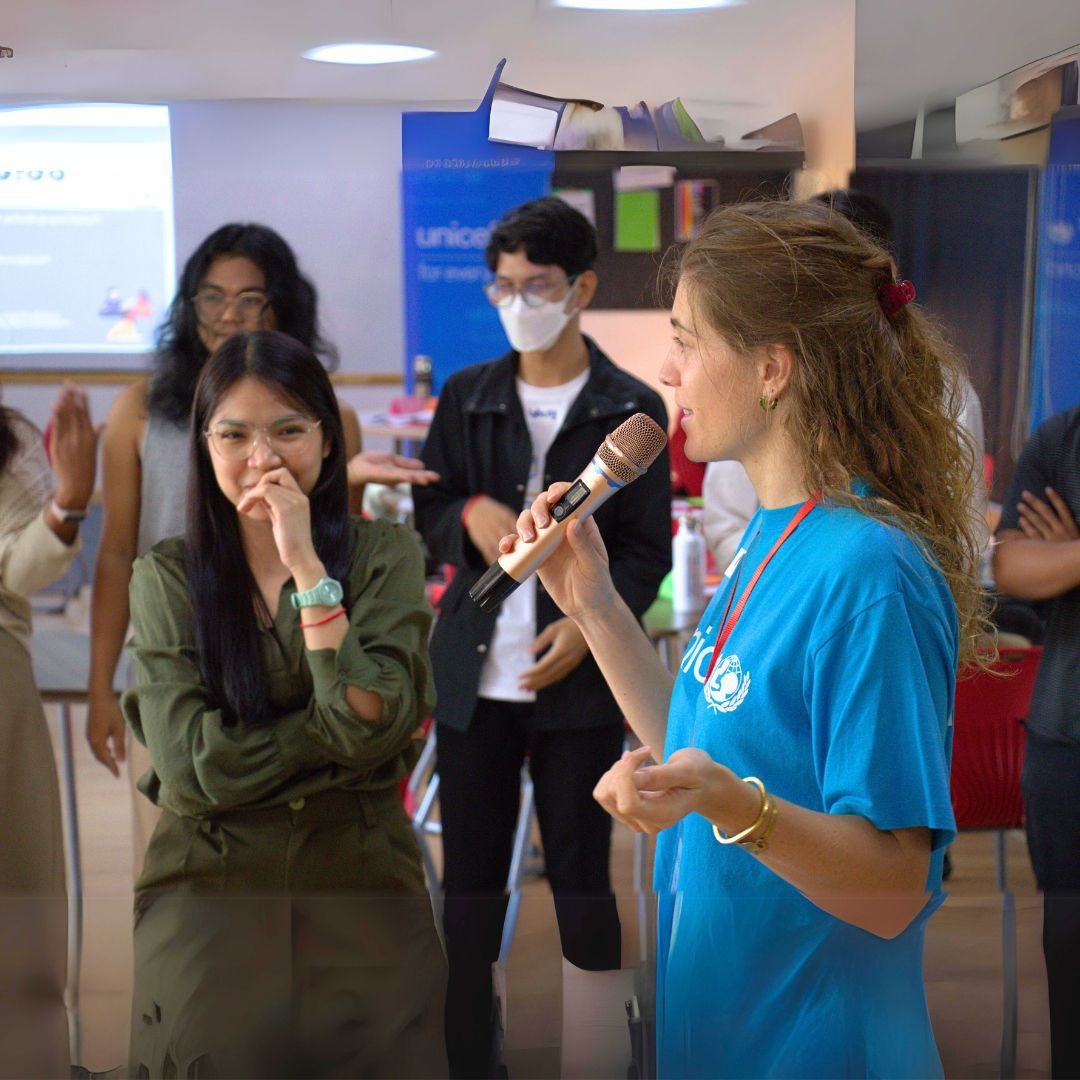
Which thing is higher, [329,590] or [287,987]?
[329,590]

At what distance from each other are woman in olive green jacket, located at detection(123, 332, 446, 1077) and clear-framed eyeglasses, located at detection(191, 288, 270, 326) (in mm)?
278

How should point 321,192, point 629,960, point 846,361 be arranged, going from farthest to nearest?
point 321,192 → point 629,960 → point 846,361

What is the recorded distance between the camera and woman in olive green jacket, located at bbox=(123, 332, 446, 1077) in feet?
5.32

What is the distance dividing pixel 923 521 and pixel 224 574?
98 centimetres

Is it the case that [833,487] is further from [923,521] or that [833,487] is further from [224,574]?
[224,574]

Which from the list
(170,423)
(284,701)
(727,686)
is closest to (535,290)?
(170,423)

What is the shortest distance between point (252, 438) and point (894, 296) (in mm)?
936

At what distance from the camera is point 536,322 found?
2223mm

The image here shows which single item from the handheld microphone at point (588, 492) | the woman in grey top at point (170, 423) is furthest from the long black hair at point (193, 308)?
the handheld microphone at point (588, 492)

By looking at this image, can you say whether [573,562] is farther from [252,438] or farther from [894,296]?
[252,438]

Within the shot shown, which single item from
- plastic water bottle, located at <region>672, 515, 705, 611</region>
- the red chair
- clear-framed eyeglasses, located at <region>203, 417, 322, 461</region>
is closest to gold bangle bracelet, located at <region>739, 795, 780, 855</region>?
clear-framed eyeglasses, located at <region>203, 417, 322, 461</region>


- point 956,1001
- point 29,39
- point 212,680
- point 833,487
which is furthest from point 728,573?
point 29,39

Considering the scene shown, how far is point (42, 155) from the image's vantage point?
1.90 meters

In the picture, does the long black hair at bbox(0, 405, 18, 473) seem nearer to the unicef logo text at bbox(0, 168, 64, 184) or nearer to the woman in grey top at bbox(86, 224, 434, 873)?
the woman in grey top at bbox(86, 224, 434, 873)
